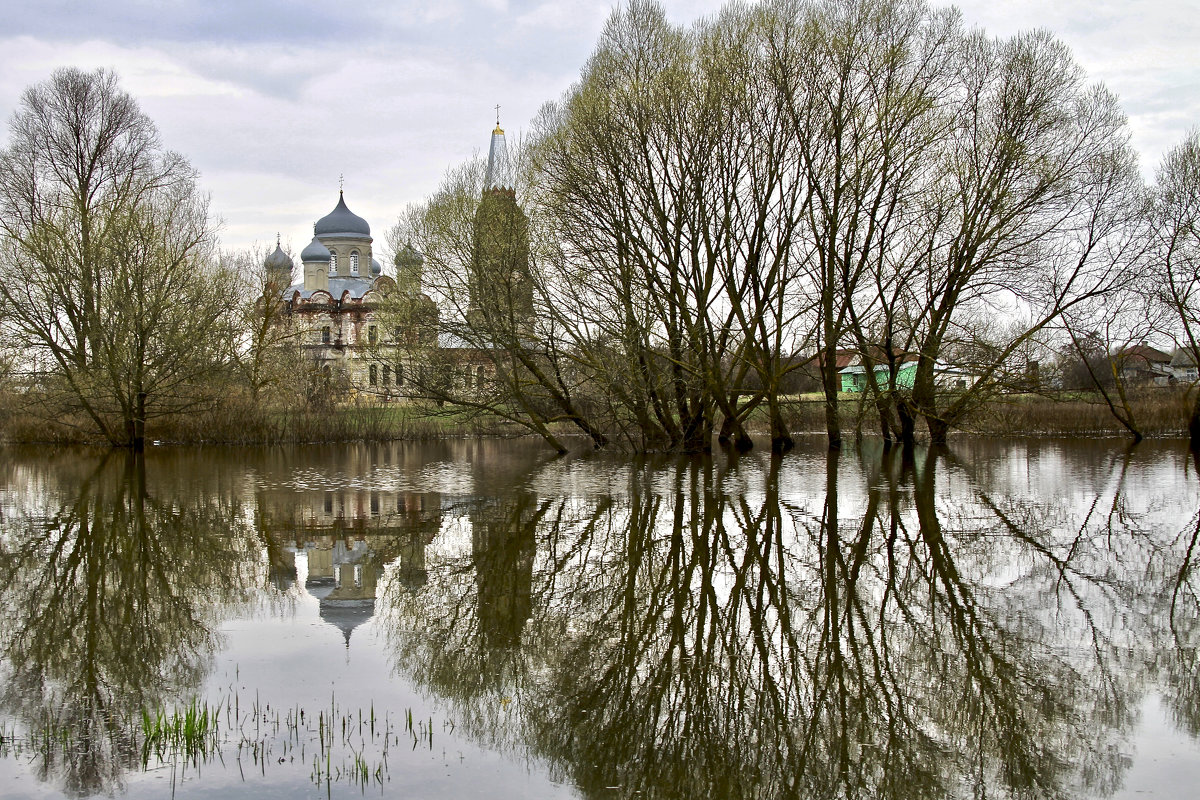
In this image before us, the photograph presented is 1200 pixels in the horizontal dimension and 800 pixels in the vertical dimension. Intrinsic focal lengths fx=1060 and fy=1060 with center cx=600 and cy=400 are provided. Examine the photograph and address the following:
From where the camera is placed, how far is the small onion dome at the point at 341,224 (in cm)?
7238

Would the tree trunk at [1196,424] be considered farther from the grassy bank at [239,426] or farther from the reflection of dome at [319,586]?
the reflection of dome at [319,586]

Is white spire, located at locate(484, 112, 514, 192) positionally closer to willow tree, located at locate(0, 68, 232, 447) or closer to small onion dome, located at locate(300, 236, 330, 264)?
willow tree, located at locate(0, 68, 232, 447)

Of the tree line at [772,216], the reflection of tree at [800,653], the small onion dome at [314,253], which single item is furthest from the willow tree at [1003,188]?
the small onion dome at [314,253]

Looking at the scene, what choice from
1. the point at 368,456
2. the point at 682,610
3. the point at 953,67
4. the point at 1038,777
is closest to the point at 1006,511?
the point at 682,610

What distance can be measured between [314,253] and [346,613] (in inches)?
2593

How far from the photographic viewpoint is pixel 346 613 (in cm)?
805

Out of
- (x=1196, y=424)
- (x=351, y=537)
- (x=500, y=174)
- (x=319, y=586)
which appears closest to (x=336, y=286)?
(x=500, y=174)

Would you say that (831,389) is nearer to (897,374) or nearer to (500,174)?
(897,374)

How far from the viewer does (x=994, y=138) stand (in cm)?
2508

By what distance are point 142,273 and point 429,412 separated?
29.9ft

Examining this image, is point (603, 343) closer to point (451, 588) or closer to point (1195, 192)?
point (451, 588)

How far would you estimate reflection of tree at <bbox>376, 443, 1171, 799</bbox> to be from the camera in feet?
15.5

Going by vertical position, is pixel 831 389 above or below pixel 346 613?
above

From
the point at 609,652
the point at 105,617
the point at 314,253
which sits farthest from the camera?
the point at 314,253
